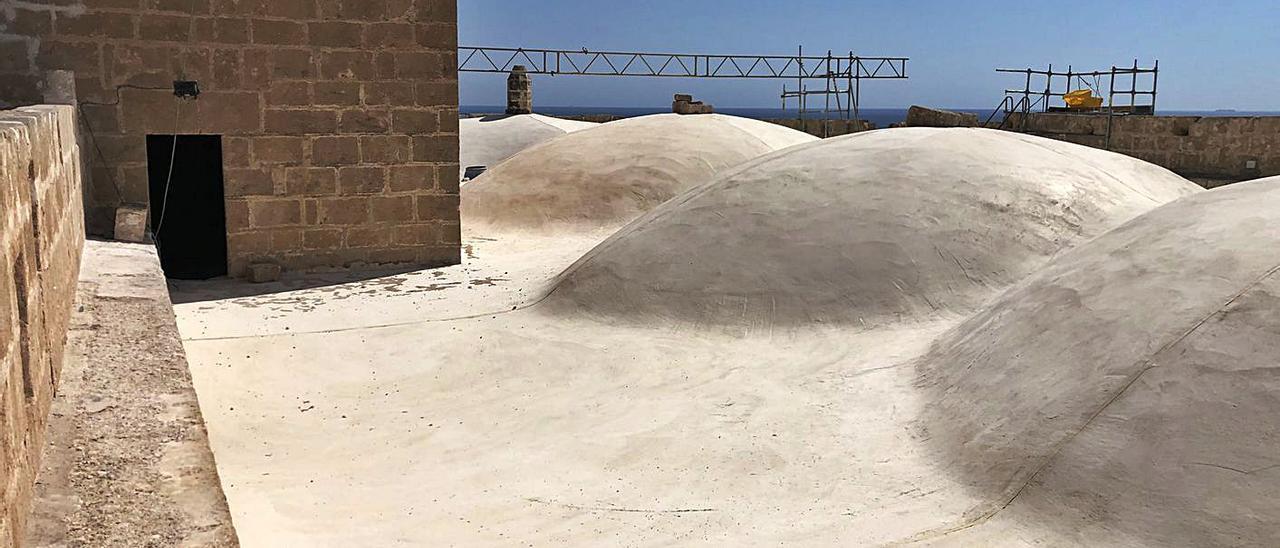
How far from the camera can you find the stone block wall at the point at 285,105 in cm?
933

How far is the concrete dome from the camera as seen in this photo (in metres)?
22.4

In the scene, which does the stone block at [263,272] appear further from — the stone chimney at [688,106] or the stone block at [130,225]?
the stone chimney at [688,106]

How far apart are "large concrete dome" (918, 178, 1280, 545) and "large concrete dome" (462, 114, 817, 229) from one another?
7979mm

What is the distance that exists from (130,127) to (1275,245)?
30.3ft

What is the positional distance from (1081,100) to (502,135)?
A: 44.3 feet

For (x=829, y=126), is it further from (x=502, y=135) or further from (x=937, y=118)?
(x=502, y=135)

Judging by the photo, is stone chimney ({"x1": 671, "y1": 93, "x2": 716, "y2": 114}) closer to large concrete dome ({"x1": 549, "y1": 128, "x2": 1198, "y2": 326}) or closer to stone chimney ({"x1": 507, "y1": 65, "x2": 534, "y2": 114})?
stone chimney ({"x1": 507, "y1": 65, "x2": 534, "y2": 114})

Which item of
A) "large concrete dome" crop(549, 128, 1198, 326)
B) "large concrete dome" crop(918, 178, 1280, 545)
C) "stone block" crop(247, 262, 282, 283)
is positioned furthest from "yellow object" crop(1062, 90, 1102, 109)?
"stone block" crop(247, 262, 282, 283)

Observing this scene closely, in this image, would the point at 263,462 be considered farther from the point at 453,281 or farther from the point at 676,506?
the point at 453,281

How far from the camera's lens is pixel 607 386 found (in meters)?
6.70

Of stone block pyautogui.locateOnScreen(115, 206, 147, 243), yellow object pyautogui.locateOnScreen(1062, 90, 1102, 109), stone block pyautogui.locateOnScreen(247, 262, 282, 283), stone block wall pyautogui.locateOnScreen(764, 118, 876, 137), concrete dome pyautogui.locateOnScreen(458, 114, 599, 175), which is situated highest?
yellow object pyautogui.locateOnScreen(1062, 90, 1102, 109)

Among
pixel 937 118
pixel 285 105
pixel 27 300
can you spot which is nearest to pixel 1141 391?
pixel 27 300

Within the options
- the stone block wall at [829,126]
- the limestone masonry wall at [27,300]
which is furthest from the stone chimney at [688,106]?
the limestone masonry wall at [27,300]

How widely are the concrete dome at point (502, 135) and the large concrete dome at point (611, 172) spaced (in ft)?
21.7
